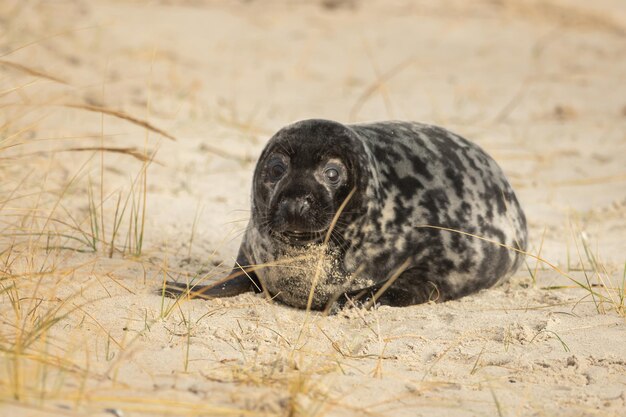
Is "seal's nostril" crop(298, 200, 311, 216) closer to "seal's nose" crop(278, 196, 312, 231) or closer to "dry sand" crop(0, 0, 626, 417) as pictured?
"seal's nose" crop(278, 196, 312, 231)

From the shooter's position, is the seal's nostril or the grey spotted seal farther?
the grey spotted seal

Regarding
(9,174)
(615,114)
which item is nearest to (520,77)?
(615,114)

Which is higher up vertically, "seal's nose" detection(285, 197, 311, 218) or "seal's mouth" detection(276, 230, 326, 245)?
"seal's nose" detection(285, 197, 311, 218)

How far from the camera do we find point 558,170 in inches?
304

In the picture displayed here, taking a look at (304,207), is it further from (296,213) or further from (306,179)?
(306,179)

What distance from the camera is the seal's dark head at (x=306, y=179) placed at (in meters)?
3.90

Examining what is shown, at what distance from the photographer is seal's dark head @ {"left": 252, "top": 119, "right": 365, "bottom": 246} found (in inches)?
153

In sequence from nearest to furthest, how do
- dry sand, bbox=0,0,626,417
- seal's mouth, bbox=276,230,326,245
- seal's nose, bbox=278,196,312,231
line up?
dry sand, bbox=0,0,626,417 < seal's nose, bbox=278,196,312,231 < seal's mouth, bbox=276,230,326,245

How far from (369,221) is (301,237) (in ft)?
1.27

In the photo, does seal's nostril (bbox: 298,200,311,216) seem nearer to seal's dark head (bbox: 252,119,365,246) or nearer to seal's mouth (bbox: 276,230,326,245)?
seal's dark head (bbox: 252,119,365,246)

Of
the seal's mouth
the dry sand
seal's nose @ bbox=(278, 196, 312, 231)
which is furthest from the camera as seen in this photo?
the seal's mouth

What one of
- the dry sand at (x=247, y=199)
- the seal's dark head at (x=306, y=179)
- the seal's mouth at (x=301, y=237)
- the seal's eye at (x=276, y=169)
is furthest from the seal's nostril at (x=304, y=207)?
the dry sand at (x=247, y=199)

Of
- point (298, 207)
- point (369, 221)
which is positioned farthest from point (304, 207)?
point (369, 221)

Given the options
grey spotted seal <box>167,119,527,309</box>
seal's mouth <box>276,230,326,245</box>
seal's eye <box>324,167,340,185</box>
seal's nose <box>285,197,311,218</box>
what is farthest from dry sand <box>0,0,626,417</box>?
seal's eye <box>324,167,340,185</box>
